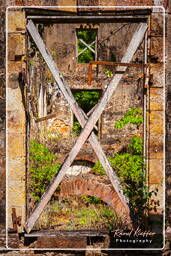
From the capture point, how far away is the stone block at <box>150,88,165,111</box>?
3933 millimetres

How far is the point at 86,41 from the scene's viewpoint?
12984 mm

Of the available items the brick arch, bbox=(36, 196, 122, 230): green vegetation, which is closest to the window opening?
bbox=(36, 196, 122, 230): green vegetation

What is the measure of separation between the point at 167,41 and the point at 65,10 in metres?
1.25

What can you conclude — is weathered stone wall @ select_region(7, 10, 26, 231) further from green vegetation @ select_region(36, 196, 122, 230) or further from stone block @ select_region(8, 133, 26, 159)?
green vegetation @ select_region(36, 196, 122, 230)

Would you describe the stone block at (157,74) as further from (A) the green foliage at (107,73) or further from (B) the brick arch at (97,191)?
(A) the green foliage at (107,73)

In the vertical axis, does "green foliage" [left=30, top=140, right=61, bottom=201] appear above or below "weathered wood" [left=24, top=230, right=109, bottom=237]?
above

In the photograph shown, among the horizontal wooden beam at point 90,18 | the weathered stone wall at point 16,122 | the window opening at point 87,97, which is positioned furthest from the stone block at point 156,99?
the window opening at point 87,97

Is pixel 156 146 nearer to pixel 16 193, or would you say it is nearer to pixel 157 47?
pixel 157 47

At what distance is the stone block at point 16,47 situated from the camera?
387cm

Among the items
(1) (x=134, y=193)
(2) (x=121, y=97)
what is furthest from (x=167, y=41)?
(2) (x=121, y=97)

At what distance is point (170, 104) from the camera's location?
154 inches

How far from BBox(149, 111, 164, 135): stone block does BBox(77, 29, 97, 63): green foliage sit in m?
9.24

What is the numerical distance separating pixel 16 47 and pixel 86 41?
948 centimetres

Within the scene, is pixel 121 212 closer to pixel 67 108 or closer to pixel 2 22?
pixel 2 22
